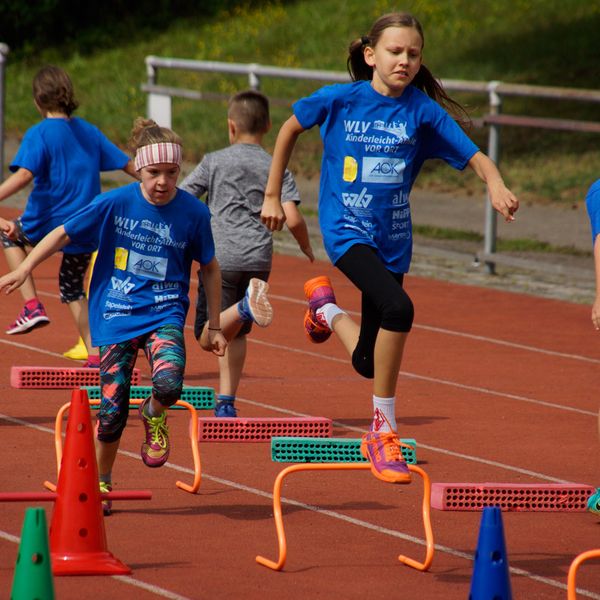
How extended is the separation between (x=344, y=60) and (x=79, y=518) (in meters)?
25.5

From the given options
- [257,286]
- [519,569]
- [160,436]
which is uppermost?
[257,286]

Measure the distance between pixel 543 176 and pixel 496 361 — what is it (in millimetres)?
12890

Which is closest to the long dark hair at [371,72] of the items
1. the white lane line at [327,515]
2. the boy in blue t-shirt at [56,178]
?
the white lane line at [327,515]

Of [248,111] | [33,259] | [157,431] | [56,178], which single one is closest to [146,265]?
[33,259]

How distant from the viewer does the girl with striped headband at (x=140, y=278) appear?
678 centimetres

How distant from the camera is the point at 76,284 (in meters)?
10.1

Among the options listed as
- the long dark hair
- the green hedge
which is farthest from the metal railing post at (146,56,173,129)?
the green hedge

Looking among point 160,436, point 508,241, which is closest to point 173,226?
point 160,436

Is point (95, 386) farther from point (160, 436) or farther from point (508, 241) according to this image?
point (508, 241)

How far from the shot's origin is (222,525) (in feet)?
22.1

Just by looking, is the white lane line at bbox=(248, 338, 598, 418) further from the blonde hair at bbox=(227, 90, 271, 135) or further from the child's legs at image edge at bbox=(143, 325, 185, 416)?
the child's legs at image edge at bbox=(143, 325, 185, 416)

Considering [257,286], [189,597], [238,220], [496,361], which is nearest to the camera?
[189,597]

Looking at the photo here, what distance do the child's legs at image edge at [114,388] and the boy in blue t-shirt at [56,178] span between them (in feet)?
10.7

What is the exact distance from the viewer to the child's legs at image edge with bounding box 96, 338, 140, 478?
6.75 metres
